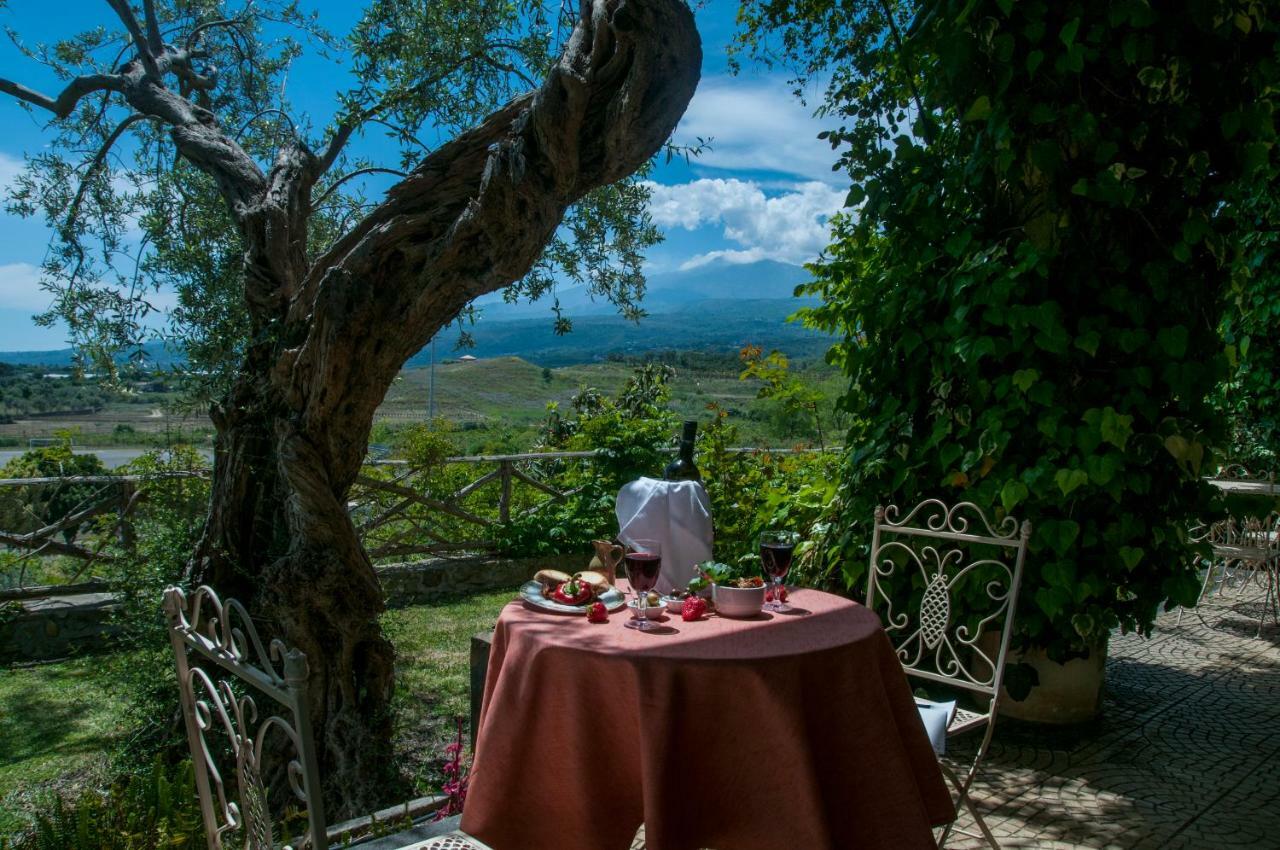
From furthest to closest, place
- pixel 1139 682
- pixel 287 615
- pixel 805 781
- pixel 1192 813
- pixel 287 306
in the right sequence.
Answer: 1. pixel 1139 682
2. pixel 287 306
3. pixel 287 615
4. pixel 1192 813
5. pixel 805 781

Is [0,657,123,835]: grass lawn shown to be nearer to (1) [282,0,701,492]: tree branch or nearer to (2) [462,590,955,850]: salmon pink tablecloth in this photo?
(1) [282,0,701,492]: tree branch

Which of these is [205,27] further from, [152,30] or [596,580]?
[596,580]

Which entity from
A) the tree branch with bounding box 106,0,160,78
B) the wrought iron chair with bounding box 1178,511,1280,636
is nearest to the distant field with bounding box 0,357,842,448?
the tree branch with bounding box 106,0,160,78

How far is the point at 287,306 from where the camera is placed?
3.60 m

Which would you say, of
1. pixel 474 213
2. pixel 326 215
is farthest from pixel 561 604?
pixel 326 215

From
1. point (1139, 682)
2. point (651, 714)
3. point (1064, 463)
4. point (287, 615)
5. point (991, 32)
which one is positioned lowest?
point (1139, 682)

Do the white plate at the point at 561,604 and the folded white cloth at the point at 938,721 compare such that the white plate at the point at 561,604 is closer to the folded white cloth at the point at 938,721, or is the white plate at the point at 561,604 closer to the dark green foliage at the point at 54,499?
the folded white cloth at the point at 938,721

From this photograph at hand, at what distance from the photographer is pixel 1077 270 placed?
3.05 metres

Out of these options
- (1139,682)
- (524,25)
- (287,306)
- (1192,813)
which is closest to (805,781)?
(1192,813)

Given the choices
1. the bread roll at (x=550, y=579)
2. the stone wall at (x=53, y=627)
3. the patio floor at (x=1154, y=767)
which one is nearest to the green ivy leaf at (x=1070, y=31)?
the bread roll at (x=550, y=579)

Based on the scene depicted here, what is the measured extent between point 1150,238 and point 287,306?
137 inches

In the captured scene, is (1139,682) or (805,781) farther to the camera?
(1139,682)

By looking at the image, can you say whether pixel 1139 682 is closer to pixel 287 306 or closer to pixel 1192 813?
pixel 1192 813

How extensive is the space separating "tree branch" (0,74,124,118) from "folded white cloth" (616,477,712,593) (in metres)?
4.10
